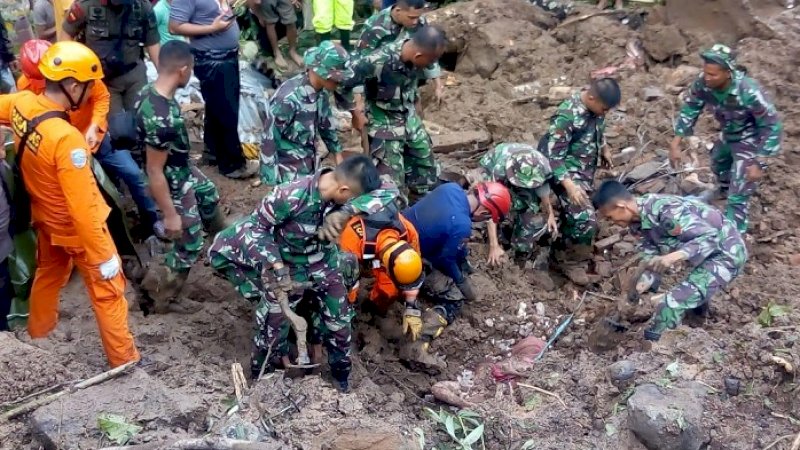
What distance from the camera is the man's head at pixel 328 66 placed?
551cm

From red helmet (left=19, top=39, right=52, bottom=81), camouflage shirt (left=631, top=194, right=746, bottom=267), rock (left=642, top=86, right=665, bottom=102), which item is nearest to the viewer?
red helmet (left=19, top=39, right=52, bottom=81)

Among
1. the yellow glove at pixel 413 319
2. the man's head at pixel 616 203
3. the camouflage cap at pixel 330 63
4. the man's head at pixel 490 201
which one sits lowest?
the yellow glove at pixel 413 319

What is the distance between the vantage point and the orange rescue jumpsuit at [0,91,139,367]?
419cm

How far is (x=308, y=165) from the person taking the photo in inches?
233

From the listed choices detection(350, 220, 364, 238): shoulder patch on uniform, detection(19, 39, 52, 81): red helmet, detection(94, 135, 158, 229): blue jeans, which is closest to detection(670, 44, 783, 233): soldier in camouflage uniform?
detection(350, 220, 364, 238): shoulder patch on uniform

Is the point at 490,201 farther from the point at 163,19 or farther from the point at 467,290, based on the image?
the point at 163,19

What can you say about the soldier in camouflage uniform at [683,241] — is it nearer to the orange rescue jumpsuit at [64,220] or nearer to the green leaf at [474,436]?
the green leaf at [474,436]

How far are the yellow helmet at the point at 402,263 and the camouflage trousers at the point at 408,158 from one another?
1.35 meters

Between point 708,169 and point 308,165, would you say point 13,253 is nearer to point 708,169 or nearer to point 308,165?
point 308,165

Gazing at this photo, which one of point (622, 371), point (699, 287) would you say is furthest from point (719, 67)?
point (622, 371)

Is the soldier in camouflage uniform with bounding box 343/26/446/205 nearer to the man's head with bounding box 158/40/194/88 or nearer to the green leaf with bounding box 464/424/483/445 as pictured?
the man's head with bounding box 158/40/194/88

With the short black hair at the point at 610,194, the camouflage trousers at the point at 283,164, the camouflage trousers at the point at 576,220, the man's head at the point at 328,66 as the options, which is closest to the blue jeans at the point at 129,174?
the camouflage trousers at the point at 283,164

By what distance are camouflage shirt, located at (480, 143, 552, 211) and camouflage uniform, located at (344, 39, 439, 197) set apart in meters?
0.67

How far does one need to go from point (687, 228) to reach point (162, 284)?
351 centimetres
